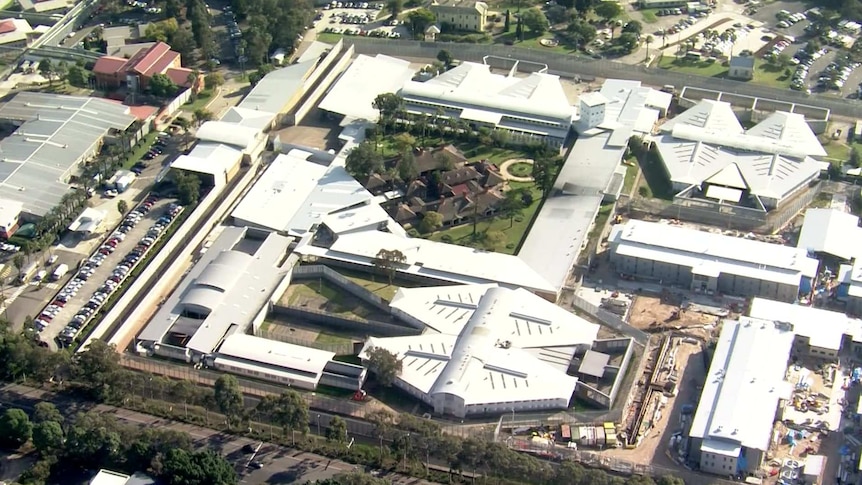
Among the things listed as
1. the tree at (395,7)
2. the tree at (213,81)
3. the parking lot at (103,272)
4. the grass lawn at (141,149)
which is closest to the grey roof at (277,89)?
the tree at (213,81)

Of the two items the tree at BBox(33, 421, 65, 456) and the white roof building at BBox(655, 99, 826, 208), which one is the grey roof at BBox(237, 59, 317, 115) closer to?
the white roof building at BBox(655, 99, 826, 208)

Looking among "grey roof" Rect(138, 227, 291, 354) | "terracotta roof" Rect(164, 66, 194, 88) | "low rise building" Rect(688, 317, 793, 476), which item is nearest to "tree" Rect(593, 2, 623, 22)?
"terracotta roof" Rect(164, 66, 194, 88)

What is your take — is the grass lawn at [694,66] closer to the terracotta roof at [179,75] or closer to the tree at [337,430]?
the terracotta roof at [179,75]

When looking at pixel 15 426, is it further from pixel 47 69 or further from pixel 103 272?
pixel 47 69

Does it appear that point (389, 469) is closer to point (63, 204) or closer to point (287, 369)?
point (287, 369)

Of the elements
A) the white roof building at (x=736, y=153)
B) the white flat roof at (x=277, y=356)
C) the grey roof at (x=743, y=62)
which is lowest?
the grey roof at (x=743, y=62)

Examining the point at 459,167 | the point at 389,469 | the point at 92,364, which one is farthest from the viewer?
the point at 459,167

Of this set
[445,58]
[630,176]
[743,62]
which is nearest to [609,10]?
[743,62]

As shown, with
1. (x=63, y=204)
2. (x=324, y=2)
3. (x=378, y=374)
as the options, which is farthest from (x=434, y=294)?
(x=324, y=2)
